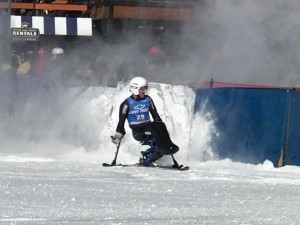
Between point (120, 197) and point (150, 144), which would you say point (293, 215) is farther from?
point (150, 144)

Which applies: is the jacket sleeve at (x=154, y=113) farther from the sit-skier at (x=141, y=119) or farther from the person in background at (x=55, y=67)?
the person in background at (x=55, y=67)

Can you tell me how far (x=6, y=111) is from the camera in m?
18.5

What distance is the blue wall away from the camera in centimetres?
1457

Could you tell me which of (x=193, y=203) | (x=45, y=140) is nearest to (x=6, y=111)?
(x=45, y=140)

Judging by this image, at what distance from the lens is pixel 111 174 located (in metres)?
13.5

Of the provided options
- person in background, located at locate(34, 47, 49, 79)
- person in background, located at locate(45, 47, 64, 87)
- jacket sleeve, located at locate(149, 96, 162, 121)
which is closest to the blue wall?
jacket sleeve, located at locate(149, 96, 162, 121)

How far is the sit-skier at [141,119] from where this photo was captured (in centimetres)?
1453

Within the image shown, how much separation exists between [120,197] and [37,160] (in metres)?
4.11

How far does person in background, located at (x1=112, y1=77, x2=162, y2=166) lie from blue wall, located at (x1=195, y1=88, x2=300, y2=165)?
120 centimetres

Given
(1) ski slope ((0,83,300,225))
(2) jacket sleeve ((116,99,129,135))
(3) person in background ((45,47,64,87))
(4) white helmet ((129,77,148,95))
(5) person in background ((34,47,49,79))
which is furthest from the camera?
(5) person in background ((34,47,49,79))

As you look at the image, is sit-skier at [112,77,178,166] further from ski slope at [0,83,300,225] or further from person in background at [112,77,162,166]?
ski slope at [0,83,300,225]

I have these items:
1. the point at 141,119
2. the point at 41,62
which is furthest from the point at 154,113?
the point at 41,62

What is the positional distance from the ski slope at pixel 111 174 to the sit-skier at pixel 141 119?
45cm

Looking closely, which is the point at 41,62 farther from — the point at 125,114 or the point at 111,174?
the point at 111,174
